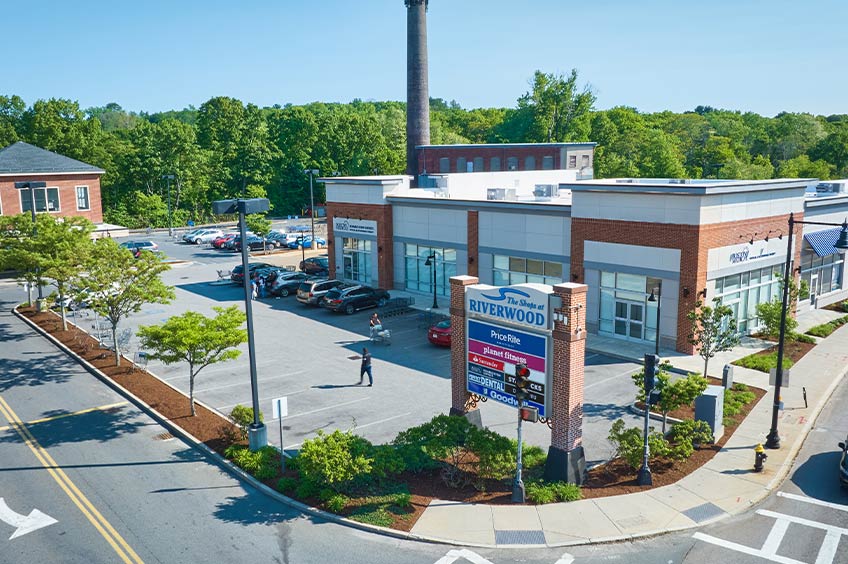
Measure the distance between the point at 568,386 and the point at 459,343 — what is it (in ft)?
12.9

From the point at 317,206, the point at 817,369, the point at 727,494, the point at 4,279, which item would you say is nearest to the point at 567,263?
the point at 817,369

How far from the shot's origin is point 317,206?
99250 mm

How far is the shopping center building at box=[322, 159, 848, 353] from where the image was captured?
31062 millimetres

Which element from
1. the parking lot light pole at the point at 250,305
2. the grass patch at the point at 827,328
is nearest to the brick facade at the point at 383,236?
the grass patch at the point at 827,328

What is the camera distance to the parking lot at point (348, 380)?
23000 millimetres

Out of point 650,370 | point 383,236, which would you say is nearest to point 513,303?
point 650,370

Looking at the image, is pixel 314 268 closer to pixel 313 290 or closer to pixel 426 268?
pixel 313 290

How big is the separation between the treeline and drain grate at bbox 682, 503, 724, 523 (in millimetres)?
75495

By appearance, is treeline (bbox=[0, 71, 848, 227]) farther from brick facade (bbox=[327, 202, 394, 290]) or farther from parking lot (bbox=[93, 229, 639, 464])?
parking lot (bbox=[93, 229, 639, 464])

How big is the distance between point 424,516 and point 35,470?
1136 cm

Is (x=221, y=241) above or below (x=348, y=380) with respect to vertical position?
above

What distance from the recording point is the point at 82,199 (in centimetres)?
6462

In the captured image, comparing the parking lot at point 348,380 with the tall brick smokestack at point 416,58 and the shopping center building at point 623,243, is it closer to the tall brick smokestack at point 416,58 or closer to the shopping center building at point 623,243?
the shopping center building at point 623,243

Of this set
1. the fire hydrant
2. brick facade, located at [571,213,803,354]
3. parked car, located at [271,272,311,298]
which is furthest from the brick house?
the fire hydrant
